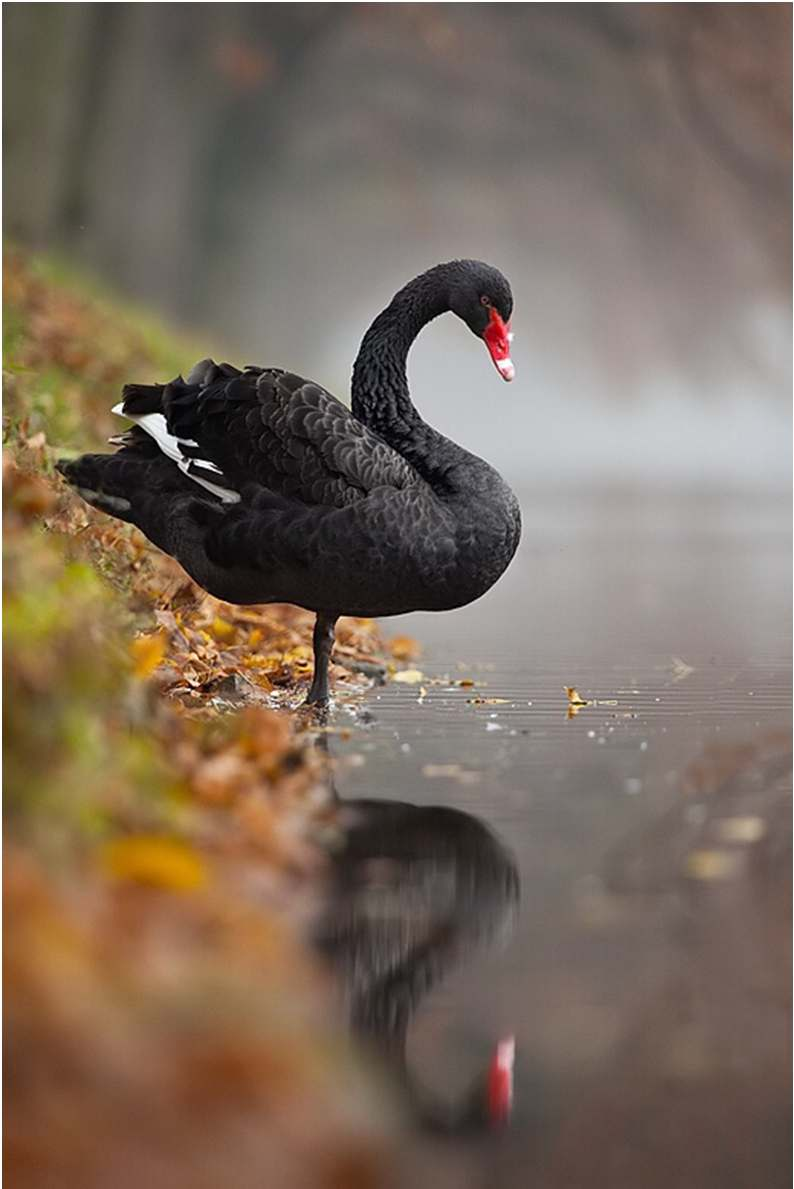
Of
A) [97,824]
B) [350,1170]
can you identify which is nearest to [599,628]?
[97,824]

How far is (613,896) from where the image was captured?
178cm

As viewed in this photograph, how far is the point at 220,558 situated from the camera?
2879 mm

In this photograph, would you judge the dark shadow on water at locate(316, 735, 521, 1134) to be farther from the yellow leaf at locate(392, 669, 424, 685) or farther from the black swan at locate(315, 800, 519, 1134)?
the yellow leaf at locate(392, 669, 424, 685)

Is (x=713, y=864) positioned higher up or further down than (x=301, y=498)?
further down

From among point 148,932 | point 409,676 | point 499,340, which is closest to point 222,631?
point 409,676

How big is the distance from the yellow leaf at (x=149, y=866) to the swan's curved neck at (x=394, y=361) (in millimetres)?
1677

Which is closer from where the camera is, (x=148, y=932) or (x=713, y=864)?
(x=148, y=932)

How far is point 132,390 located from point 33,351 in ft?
9.13

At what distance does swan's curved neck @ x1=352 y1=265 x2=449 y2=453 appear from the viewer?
10.4ft

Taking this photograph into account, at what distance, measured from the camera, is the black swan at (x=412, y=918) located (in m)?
1.35

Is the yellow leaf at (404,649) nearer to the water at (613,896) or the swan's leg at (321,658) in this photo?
the water at (613,896)

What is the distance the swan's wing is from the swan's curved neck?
0.16m

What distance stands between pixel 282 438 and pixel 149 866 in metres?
1.46

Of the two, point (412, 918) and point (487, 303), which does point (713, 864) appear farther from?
point (487, 303)
